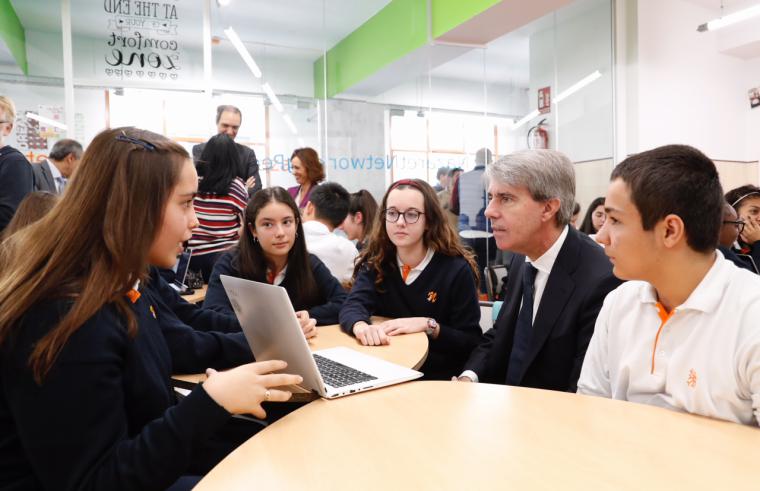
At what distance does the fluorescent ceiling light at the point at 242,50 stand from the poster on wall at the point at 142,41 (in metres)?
0.58

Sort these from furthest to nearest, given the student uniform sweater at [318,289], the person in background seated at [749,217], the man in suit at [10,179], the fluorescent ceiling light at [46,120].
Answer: the fluorescent ceiling light at [46,120], the person in background seated at [749,217], the man in suit at [10,179], the student uniform sweater at [318,289]

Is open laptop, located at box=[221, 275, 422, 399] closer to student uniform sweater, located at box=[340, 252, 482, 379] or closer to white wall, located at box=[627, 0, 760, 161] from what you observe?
student uniform sweater, located at box=[340, 252, 482, 379]

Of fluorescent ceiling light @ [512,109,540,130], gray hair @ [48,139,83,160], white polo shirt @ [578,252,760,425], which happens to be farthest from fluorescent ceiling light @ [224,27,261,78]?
white polo shirt @ [578,252,760,425]

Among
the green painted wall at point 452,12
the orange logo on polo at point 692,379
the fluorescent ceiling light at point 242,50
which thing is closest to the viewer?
the orange logo on polo at point 692,379

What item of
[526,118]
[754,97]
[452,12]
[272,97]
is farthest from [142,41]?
[754,97]

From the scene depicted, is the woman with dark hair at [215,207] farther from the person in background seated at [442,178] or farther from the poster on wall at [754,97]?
the poster on wall at [754,97]

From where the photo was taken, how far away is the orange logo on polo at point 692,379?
1187 millimetres

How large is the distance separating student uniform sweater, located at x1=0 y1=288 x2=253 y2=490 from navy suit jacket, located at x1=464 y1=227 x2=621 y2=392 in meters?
1.06

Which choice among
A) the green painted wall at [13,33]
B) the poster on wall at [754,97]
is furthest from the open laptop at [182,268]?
the poster on wall at [754,97]

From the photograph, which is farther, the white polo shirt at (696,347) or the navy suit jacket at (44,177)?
the navy suit jacket at (44,177)

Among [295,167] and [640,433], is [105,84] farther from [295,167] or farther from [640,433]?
[640,433]

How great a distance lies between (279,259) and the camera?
2.59 metres

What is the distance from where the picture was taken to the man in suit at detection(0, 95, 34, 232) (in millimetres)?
2844

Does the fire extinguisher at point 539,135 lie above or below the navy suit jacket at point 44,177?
above
